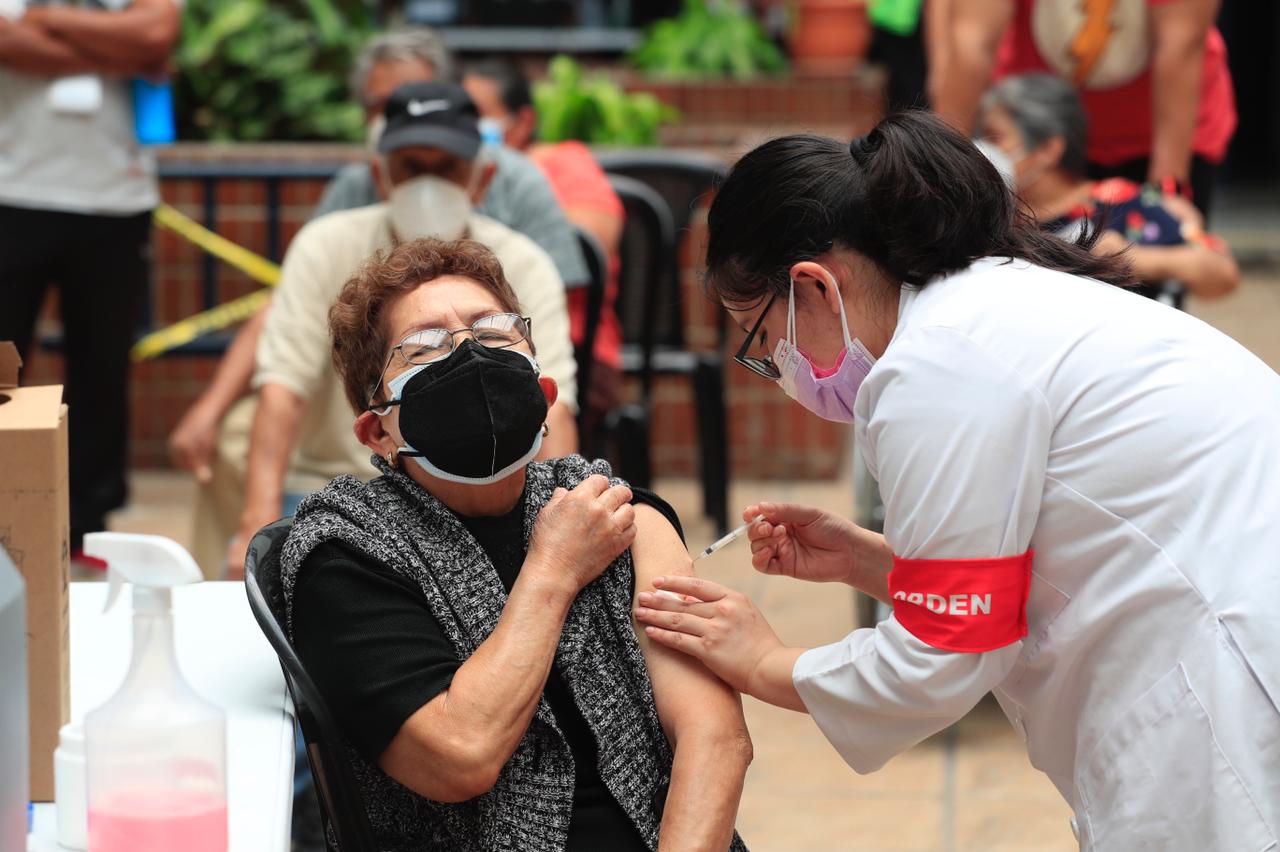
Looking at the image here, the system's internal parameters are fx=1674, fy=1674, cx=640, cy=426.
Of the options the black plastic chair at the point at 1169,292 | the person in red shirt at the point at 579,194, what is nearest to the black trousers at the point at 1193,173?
the black plastic chair at the point at 1169,292

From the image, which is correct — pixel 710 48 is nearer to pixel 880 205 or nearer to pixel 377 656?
pixel 880 205

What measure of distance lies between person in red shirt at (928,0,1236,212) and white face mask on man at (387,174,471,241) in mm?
1291

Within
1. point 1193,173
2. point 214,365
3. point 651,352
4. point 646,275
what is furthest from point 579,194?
point 214,365

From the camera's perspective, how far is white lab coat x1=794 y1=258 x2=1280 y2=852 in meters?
1.76

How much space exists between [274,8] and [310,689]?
20.1ft

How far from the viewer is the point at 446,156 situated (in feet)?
12.1

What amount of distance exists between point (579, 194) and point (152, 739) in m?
3.27

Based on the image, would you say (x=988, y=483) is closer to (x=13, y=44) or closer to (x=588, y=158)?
(x=588, y=158)

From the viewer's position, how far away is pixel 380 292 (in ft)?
6.84

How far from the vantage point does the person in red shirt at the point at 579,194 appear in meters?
4.38

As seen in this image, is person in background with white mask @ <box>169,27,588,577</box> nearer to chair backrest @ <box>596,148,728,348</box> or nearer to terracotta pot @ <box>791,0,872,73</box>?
chair backrest @ <box>596,148,728,348</box>

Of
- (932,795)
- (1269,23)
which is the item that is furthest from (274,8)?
(1269,23)

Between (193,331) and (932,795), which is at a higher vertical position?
(193,331)

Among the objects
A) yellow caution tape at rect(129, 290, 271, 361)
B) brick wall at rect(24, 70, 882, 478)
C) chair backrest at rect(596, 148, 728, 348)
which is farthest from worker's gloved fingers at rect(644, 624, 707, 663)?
yellow caution tape at rect(129, 290, 271, 361)
